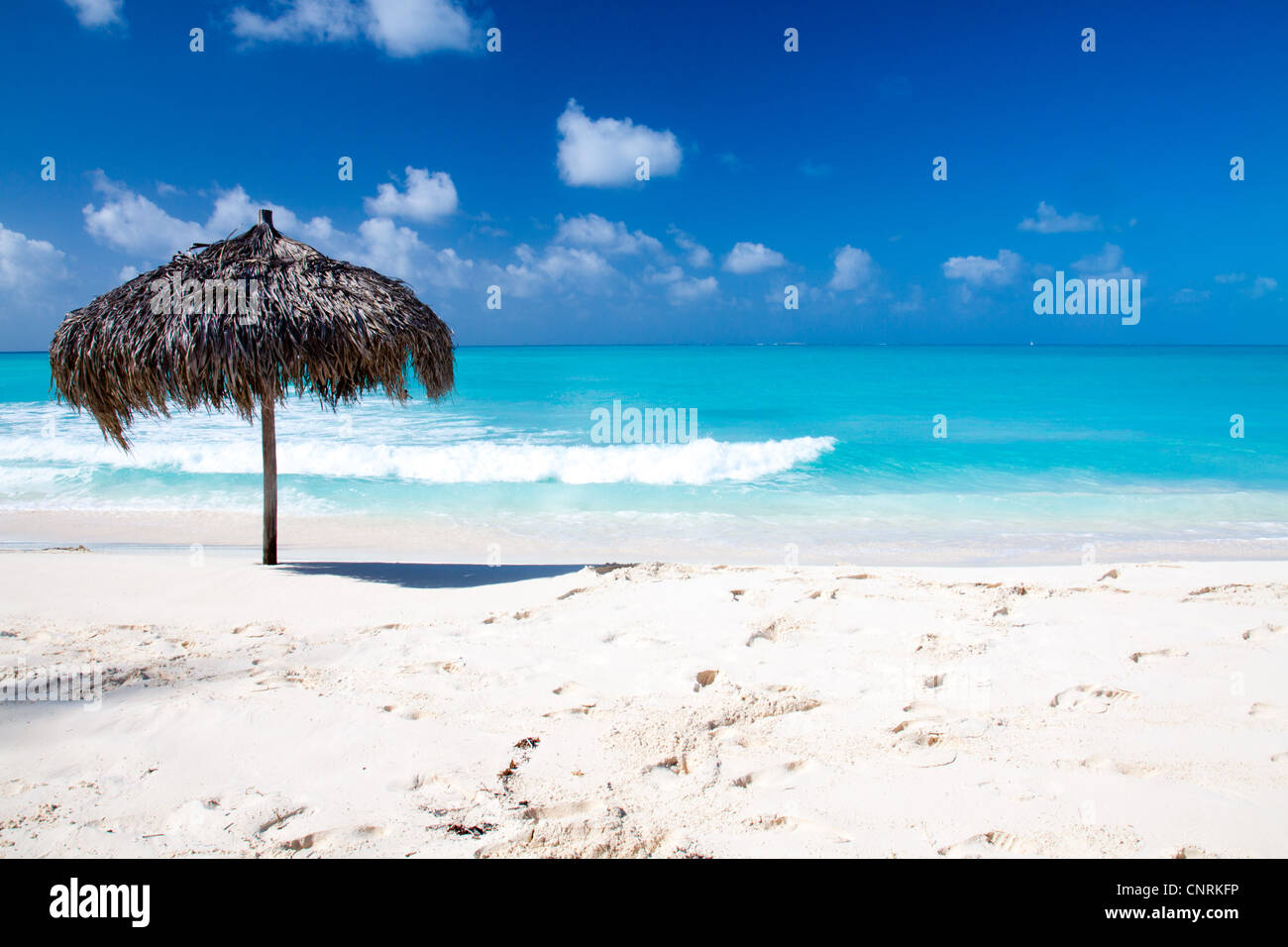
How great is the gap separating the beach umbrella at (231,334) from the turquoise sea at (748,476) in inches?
59.0

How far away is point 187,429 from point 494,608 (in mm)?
15988

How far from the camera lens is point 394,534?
9016 millimetres

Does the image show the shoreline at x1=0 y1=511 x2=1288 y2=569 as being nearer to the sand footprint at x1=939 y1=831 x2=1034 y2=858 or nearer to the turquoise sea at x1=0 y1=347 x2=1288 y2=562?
the turquoise sea at x1=0 y1=347 x2=1288 y2=562

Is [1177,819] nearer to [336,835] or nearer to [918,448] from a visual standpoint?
[336,835]

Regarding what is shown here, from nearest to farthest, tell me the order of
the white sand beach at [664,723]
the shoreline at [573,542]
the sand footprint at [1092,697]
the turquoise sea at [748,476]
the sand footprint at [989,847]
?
the sand footprint at [989,847] < the white sand beach at [664,723] < the sand footprint at [1092,697] < the shoreline at [573,542] < the turquoise sea at [748,476]

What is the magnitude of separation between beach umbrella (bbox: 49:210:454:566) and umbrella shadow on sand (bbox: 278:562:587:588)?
4.79 ft

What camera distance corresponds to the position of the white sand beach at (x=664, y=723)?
92.0 inches

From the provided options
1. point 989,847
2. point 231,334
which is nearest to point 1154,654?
point 989,847

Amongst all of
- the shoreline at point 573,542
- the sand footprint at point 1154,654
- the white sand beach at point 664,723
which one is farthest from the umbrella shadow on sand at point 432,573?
the sand footprint at point 1154,654

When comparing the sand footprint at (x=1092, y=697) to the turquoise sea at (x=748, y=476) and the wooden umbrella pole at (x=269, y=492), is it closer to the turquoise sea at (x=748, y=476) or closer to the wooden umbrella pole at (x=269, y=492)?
the turquoise sea at (x=748, y=476)

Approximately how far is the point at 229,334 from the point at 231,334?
2cm


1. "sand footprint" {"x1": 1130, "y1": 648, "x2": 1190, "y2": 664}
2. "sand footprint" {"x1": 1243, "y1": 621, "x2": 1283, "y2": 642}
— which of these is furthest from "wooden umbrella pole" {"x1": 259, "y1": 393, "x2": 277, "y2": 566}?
"sand footprint" {"x1": 1243, "y1": 621, "x2": 1283, "y2": 642}

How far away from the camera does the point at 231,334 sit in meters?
5.38
